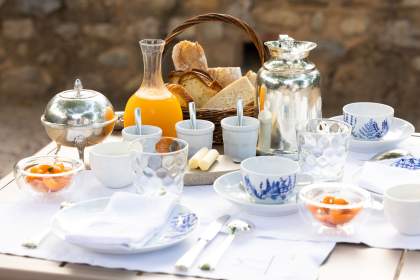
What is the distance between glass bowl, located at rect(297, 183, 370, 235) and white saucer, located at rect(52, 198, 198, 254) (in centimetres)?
19

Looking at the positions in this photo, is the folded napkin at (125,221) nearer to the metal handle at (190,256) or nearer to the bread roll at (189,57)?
the metal handle at (190,256)

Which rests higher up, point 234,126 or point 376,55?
point 234,126

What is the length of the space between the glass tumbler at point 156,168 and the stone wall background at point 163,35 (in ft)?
7.53

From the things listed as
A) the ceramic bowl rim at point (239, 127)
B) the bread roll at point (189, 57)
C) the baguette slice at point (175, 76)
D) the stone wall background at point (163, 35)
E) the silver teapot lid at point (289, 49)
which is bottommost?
the stone wall background at point (163, 35)

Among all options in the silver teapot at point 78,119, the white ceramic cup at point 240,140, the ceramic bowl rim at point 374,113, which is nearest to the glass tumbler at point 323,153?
the white ceramic cup at point 240,140

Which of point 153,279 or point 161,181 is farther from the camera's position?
point 161,181

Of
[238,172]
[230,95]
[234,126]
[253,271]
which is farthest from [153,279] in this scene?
[230,95]

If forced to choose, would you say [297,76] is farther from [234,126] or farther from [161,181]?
[161,181]

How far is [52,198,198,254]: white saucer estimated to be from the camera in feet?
3.94

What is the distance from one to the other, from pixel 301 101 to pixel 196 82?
0.32 m

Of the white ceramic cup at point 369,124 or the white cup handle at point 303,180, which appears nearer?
the white cup handle at point 303,180

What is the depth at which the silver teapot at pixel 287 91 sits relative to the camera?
5.25 feet

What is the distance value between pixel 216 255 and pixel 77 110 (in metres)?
0.56

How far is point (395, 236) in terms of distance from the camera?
1.29m
